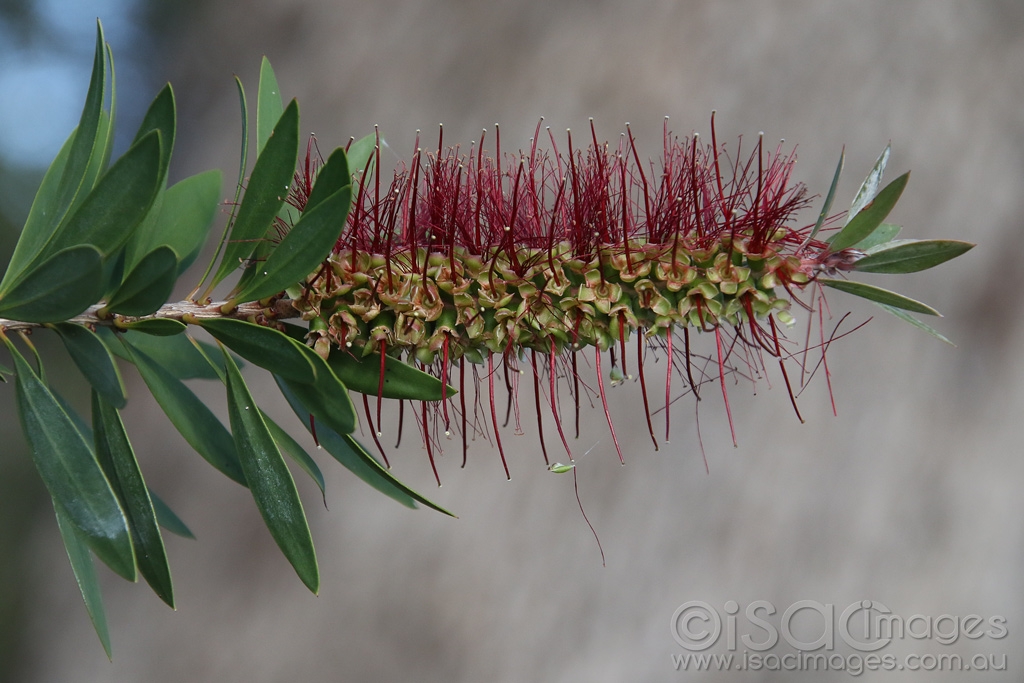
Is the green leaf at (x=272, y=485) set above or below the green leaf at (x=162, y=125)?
below

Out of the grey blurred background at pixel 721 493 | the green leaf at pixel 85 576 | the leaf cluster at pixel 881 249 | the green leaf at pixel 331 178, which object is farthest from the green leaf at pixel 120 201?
the grey blurred background at pixel 721 493

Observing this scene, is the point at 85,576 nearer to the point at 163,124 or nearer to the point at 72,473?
the point at 72,473

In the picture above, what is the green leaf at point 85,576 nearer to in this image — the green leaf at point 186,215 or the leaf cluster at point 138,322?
the leaf cluster at point 138,322

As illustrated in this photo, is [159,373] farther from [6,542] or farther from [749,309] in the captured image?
[6,542]

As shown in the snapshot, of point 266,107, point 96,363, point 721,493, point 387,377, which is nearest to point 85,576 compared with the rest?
point 96,363

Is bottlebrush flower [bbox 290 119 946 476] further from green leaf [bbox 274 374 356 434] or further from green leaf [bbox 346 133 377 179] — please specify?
green leaf [bbox 346 133 377 179]
